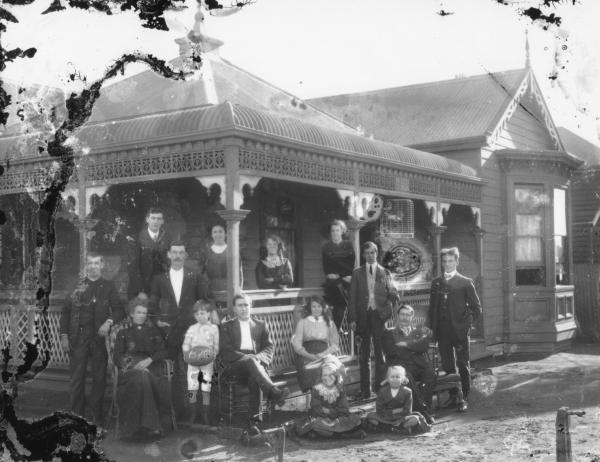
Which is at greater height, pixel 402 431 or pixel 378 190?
pixel 378 190

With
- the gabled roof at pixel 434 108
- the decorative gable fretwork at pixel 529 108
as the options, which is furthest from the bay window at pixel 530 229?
the gabled roof at pixel 434 108

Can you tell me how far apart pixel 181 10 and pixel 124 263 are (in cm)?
782

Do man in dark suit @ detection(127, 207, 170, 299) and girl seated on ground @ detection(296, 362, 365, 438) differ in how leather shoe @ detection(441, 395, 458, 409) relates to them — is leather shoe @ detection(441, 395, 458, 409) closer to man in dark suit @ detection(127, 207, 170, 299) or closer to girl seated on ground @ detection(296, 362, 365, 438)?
girl seated on ground @ detection(296, 362, 365, 438)

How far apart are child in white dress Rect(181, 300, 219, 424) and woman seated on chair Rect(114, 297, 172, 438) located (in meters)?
0.30

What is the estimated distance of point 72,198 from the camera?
10250 millimetres

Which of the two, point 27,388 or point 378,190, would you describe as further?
point 378,190

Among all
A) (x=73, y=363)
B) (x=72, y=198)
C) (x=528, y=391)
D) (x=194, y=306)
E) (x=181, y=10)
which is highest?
(x=181, y=10)

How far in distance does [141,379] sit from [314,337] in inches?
92.9

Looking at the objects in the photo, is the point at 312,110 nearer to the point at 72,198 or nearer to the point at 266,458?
the point at 72,198

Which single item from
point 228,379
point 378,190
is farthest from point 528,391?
point 228,379

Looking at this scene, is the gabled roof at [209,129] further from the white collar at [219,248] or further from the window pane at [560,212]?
the window pane at [560,212]

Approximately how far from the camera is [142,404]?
8.36 metres

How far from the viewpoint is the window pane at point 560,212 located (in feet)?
56.4

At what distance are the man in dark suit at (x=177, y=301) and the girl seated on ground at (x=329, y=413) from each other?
5.24ft
